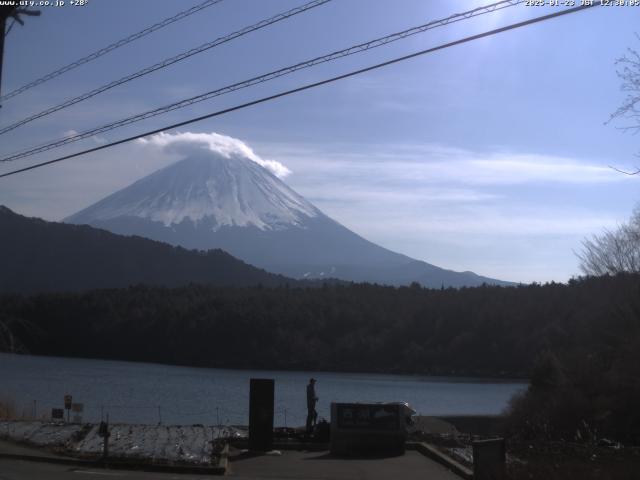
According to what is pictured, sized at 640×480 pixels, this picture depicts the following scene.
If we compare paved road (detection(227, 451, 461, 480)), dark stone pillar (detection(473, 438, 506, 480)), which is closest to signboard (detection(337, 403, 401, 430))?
paved road (detection(227, 451, 461, 480))

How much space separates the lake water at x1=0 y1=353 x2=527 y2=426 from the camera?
122 feet

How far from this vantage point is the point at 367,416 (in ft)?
60.1

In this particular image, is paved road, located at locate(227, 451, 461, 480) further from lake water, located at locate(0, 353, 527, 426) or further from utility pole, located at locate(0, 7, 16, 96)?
lake water, located at locate(0, 353, 527, 426)

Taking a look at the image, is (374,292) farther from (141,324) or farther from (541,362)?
(541,362)

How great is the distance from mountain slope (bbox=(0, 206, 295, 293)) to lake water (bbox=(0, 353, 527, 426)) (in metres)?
58.0

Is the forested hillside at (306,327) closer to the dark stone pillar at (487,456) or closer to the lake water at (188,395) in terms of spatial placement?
the lake water at (188,395)

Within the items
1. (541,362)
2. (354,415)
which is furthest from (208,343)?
(354,415)

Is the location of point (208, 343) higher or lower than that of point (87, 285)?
lower

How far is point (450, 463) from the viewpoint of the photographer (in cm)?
1664

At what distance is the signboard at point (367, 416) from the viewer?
18.3m

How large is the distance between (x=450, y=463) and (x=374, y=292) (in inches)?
3977

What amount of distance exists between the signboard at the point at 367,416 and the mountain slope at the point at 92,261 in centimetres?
12028

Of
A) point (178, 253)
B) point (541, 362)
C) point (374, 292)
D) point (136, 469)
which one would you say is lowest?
Answer: point (136, 469)

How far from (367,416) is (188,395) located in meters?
32.4
